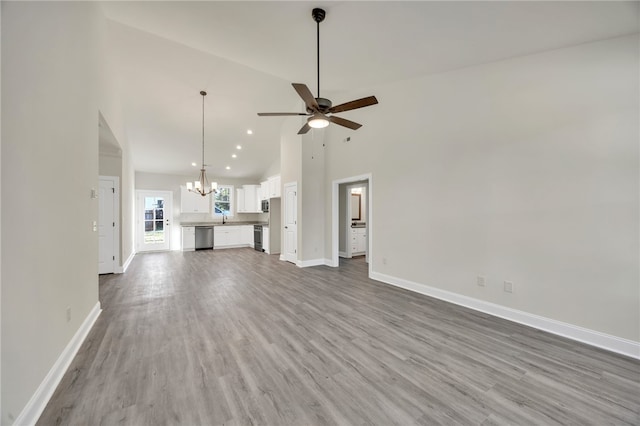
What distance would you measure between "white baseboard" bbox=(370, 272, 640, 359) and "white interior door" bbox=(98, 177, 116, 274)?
6058 millimetres

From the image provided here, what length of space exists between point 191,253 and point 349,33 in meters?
7.79

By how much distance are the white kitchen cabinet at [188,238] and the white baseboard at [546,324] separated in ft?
25.2

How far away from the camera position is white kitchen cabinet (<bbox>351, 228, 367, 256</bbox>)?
7406 mm

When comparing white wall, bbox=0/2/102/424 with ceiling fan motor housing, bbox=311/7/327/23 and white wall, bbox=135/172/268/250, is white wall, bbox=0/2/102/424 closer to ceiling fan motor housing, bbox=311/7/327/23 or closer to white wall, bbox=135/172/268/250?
ceiling fan motor housing, bbox=311/7/327/23

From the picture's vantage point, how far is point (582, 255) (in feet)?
8.70

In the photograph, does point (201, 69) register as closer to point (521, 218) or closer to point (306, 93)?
point (306, 93)

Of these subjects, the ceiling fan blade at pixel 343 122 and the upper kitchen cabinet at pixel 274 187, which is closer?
the ceiling fan blade at pixel 343 122

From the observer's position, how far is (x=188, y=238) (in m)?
8.95

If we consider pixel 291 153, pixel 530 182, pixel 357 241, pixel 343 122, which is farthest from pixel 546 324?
pixel 291 153

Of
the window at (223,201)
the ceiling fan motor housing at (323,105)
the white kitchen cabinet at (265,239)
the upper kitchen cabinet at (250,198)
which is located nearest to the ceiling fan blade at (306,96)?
the ceiling fan motor housing at (323,105)

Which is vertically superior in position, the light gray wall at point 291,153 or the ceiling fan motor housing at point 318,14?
the ceiling fan motor housing at point 318,14

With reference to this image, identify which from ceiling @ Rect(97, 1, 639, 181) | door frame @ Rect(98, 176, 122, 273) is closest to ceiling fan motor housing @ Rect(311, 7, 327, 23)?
ceiling @ Rect(97, 1, 639, 181)

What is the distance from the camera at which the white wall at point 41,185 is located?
1437 millimetres

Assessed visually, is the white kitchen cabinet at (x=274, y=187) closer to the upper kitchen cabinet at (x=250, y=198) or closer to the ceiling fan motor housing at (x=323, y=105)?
the upper kitchen cabinet at (x=250, y=198)
